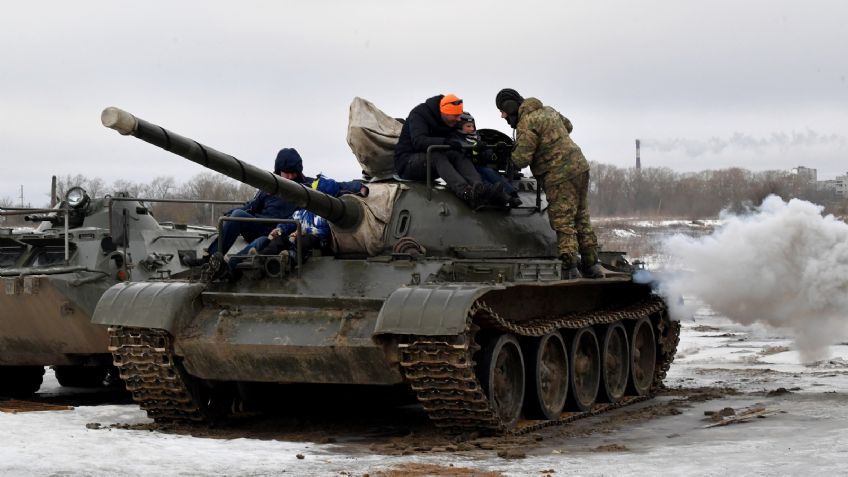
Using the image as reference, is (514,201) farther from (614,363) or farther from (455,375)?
(455,375)

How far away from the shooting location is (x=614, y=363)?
15844 millimetres

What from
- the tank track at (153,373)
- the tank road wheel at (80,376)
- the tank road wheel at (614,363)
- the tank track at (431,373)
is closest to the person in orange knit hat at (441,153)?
the tank track at (431,373)

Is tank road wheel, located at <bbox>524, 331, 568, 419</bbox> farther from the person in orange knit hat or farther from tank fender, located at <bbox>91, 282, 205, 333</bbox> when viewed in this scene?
tank fender, located at <bbox>91, 282, 205, 333</bbox>

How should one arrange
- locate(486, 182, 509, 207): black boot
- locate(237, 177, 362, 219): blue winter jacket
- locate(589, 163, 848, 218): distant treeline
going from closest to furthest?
locate(486, 182, 509, 207): black boot → locate(237, 177, 362, 219): blue winter jacket → locate(589, 163, 848, 218): distant treeline

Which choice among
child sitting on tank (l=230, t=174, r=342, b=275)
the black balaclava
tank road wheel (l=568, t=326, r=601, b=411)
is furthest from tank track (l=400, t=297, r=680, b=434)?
A: the black balaclava

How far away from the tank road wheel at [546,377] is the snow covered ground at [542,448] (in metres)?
0.34

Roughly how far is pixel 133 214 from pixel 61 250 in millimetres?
1671

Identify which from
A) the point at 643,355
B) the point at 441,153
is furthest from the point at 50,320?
the point at 643,355

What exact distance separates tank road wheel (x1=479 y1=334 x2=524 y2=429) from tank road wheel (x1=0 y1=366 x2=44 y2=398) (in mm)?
7885

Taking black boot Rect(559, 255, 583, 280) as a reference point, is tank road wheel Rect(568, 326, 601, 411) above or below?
below

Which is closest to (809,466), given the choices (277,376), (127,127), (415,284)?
(415,284)

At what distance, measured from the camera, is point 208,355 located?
12734mm

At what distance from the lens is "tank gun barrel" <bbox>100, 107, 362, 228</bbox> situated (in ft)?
35.0

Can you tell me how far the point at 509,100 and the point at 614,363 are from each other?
11.1 ft
